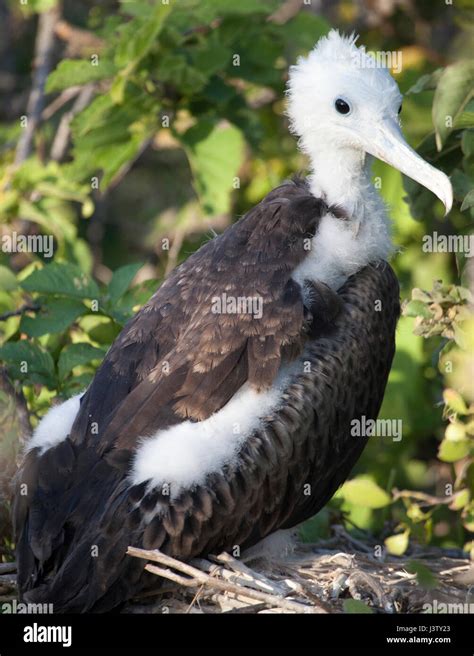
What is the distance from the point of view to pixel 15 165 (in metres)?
7.36

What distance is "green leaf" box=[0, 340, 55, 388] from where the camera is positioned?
Answer: 18.7ft

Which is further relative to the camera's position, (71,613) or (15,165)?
(15,165)

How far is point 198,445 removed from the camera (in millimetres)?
4770

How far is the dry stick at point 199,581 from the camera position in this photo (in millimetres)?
4590

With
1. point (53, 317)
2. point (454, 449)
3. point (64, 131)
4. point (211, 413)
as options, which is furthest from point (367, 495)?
point (64, 131)

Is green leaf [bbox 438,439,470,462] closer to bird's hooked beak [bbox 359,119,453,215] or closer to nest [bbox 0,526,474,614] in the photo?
nest [bbox 0,526,474,614]

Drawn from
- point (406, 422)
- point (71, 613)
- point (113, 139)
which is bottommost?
point (71, 613)

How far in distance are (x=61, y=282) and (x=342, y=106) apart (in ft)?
5.04

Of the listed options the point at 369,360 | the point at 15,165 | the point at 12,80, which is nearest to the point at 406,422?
the point at 369,360

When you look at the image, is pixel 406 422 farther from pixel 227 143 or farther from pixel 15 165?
pixel 15 165

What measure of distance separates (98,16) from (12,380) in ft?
11.3

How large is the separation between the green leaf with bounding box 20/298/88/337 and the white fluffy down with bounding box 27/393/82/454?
0.52 m

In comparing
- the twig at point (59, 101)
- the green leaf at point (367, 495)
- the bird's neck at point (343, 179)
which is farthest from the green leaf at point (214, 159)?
the green leaf at point (367, 495)

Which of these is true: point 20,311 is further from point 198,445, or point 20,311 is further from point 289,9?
point 289,9
